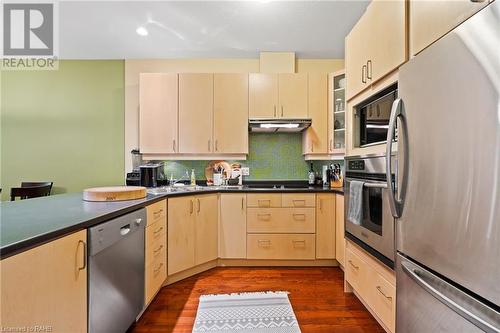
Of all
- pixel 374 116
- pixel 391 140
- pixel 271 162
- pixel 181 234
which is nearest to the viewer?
pixel 391 140

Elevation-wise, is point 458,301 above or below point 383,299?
above

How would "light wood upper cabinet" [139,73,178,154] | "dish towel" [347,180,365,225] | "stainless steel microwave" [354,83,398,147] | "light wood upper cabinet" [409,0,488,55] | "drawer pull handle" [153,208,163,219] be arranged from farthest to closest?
"light wood upper cabinet" [139,73,178,154], "drawer pull handle" [153,208,163,219], "dish towel" [347,180,365,225], "stainless steel microwave" [354,83,398,147], "light wood upper cabinet" [409,0,488,55]

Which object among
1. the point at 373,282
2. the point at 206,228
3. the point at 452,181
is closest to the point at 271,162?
the point at 206,228

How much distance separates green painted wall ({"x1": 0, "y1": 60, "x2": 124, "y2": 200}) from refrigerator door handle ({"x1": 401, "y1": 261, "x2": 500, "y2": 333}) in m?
3.54

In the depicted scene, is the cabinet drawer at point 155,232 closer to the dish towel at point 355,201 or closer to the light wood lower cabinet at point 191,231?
the light wood lower cabinet at point 191,231

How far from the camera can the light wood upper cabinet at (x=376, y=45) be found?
140 centimetres

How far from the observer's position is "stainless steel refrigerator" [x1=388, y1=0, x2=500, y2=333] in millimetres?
793

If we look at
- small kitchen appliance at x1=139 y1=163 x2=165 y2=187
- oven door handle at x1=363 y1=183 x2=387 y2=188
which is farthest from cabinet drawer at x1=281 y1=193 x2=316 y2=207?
small kitchen appliance at x1=139 y1=163 x2=165 y2=187

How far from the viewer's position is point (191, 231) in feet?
8.46

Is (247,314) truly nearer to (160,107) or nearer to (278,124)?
(278,124)

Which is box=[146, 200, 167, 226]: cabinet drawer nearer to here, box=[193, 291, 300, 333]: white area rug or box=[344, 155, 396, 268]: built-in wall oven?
box=[193, 291, 300, 333]: white area rug

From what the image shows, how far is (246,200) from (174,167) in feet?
4.04

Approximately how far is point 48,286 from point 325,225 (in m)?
2.46

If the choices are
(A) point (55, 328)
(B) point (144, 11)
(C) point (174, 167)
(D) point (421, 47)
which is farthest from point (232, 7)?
(A) point (55, 328)
